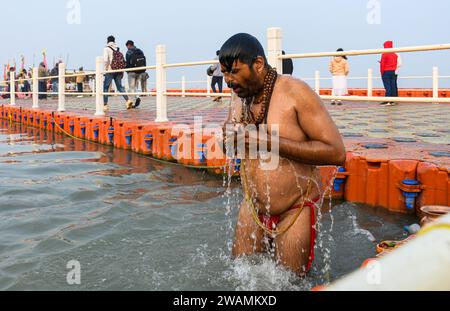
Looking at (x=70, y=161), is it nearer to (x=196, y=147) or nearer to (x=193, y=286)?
(x=196, y=147)

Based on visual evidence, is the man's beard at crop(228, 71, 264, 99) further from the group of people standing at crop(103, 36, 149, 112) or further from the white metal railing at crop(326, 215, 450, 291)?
the group of people standing at crop(103, 36, 149, 112)

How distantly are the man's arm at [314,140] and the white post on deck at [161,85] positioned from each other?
6230 mm

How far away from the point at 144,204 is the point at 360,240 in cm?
238

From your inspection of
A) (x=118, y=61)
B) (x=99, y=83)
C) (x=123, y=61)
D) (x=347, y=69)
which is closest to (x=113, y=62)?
(x=118, y=61)

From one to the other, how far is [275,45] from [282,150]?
11.9 ft

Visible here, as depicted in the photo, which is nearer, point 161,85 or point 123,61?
point 161,85

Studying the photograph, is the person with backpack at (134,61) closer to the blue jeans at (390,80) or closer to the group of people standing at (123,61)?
the group of people standing at (123,61)

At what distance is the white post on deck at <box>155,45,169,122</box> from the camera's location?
8602 millimetres

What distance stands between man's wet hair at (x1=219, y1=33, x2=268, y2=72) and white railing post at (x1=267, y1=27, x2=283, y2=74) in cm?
333

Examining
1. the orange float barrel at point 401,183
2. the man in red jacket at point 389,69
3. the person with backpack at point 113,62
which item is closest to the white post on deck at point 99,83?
the person with backpack at point 113,62

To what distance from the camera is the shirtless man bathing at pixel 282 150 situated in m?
2.52

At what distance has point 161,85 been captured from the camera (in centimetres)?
874

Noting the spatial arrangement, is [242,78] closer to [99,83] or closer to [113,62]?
[99,83]

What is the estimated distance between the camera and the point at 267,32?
591 cm
